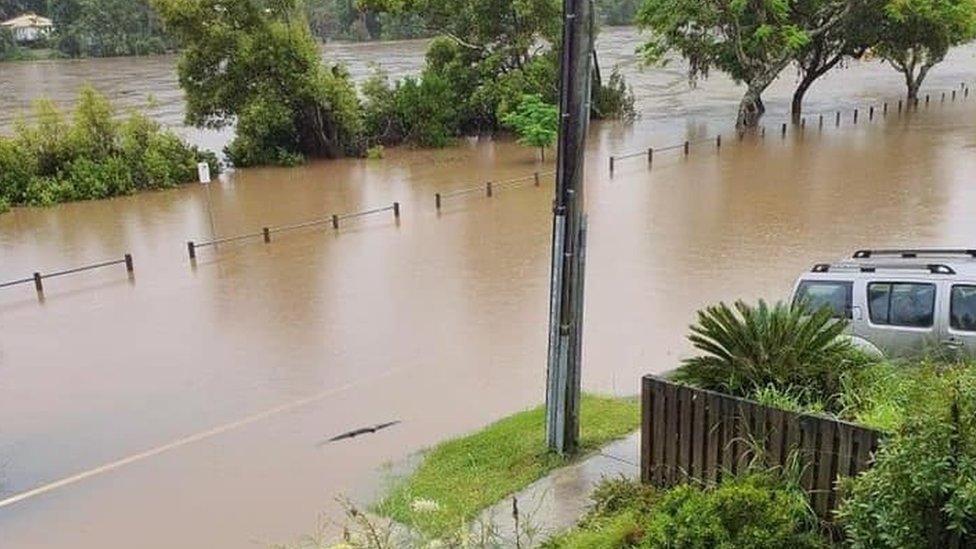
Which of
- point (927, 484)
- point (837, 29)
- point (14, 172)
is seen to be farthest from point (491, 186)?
point (927, 484)

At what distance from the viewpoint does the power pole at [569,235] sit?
7.00 m

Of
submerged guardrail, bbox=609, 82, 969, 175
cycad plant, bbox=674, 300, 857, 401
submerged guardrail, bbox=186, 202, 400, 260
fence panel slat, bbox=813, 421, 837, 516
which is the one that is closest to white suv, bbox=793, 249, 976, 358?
cycad plant, bbox=674, 300, 857, 401

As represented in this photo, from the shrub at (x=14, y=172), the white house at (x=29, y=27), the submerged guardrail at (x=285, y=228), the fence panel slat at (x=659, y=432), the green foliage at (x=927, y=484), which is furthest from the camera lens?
the white house at (x=29, y=27)

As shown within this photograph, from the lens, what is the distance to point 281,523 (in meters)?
8.00

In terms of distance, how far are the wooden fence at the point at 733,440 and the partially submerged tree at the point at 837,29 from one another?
28.0 metres

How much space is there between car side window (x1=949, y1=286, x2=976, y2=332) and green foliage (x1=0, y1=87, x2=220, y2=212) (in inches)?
920

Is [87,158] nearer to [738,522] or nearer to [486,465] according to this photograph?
[486,465]

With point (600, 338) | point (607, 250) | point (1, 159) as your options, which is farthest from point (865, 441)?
point (1, 159)

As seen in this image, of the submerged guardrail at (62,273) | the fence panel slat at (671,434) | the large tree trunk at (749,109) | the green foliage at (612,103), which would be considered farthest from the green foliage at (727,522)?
the green foliage at (612,103)

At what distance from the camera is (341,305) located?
1481 cm

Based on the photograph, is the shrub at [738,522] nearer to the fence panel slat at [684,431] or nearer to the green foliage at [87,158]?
the fence panel slat at [684,431]

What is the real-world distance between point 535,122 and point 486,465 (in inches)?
847

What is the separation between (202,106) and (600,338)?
71.2 feet

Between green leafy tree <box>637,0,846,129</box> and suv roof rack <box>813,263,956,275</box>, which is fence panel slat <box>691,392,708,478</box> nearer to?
suv roof rack <box>813,263,956,275</box>
